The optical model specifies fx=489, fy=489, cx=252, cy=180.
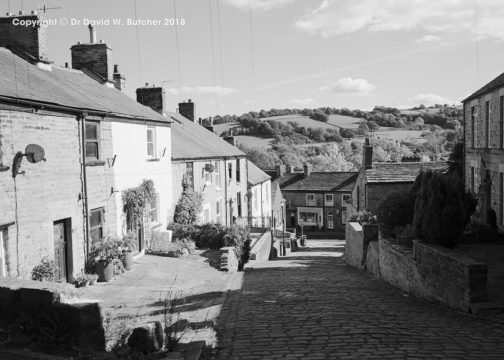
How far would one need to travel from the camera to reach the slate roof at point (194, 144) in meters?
25.8

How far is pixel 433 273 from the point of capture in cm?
1089

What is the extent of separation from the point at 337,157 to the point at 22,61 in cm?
8555

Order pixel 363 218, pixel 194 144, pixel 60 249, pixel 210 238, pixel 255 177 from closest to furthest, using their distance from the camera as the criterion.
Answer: pixel 60 249, pixel 210 238, pixel 363 218, pixel 194 144, pixel 255 177

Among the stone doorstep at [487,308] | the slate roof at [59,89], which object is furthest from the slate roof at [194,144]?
the stone doorstep at [487,308]

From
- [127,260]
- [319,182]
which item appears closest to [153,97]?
[127,260]

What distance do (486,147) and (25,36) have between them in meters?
18.9

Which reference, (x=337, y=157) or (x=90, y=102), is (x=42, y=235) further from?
(x=337, y=157)

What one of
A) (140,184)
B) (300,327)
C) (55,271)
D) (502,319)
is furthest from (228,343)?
(140,184)

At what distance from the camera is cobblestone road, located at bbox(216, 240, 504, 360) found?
273 inches

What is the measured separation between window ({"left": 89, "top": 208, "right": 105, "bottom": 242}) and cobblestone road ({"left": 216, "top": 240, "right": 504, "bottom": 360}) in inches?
233

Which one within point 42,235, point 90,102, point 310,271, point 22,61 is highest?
point 22,61

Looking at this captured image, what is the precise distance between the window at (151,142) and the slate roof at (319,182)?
38.4 meters

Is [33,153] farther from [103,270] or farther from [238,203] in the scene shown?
[238,203]

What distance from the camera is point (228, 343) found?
7.62m
